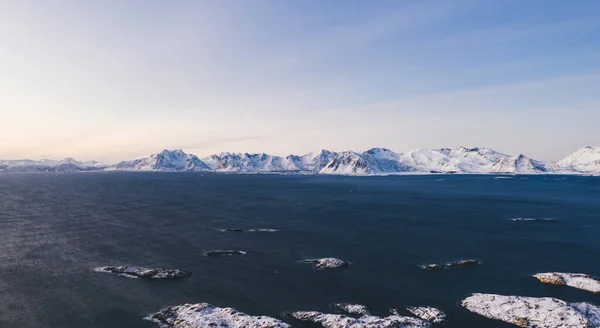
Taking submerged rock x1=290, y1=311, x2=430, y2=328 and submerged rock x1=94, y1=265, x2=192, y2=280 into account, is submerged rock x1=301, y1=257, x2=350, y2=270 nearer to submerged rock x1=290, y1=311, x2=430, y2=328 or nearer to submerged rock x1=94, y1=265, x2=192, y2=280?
submerged rock x1=290, y1=311, x2=430, y2=328

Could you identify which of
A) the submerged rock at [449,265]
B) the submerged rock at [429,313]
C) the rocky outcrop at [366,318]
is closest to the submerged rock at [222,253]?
the rocky outcrop at [366,318]

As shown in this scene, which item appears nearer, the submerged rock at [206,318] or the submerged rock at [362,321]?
the submerged rock at [362,321]

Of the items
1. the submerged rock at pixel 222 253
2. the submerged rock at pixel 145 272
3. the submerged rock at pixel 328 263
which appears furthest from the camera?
the submerged rock at pixel 222 253

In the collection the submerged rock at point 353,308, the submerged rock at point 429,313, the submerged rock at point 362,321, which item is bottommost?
the submerged rock at point 429,313

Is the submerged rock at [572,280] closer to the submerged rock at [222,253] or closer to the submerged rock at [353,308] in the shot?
the submerged rock at [353,308]

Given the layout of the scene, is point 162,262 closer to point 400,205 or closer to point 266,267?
point 266,267

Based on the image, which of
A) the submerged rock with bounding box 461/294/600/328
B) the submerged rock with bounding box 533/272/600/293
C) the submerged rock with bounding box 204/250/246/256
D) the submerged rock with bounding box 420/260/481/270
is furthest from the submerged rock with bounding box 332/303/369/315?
the submerged rock with bounding box 533/272/600/293
